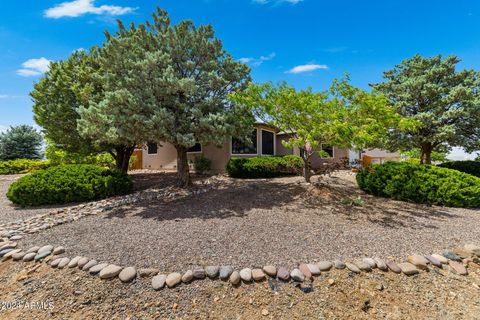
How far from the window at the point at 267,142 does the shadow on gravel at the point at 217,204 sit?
6.97m

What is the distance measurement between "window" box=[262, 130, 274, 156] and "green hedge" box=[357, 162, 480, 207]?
820cm

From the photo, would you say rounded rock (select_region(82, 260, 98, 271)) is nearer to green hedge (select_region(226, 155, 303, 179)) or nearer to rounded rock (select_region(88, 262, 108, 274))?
rounded rock (select_region(88, 262, 108, 274))

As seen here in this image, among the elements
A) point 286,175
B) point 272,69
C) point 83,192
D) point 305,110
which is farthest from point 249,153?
point 83,192

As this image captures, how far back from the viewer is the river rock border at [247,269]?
3.02 metres

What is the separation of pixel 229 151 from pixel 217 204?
7.15m

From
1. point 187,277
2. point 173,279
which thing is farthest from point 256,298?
point 173,279

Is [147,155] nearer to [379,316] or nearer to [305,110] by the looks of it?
[305,110]

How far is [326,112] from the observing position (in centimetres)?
636

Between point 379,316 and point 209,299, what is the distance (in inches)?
79.2

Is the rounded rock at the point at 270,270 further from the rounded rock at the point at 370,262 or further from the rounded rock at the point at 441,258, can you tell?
the rounded rock at the point at 441,258

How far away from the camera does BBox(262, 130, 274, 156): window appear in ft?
49.5

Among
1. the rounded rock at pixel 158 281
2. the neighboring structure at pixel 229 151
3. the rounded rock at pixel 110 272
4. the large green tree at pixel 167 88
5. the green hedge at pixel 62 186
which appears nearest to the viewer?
the rounded rock at pixel 158 281

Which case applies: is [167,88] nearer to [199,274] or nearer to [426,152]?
[199,274]

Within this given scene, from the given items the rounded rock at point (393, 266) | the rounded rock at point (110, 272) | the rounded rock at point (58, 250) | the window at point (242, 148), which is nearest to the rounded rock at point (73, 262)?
the rounded rock at point (58, 250)
